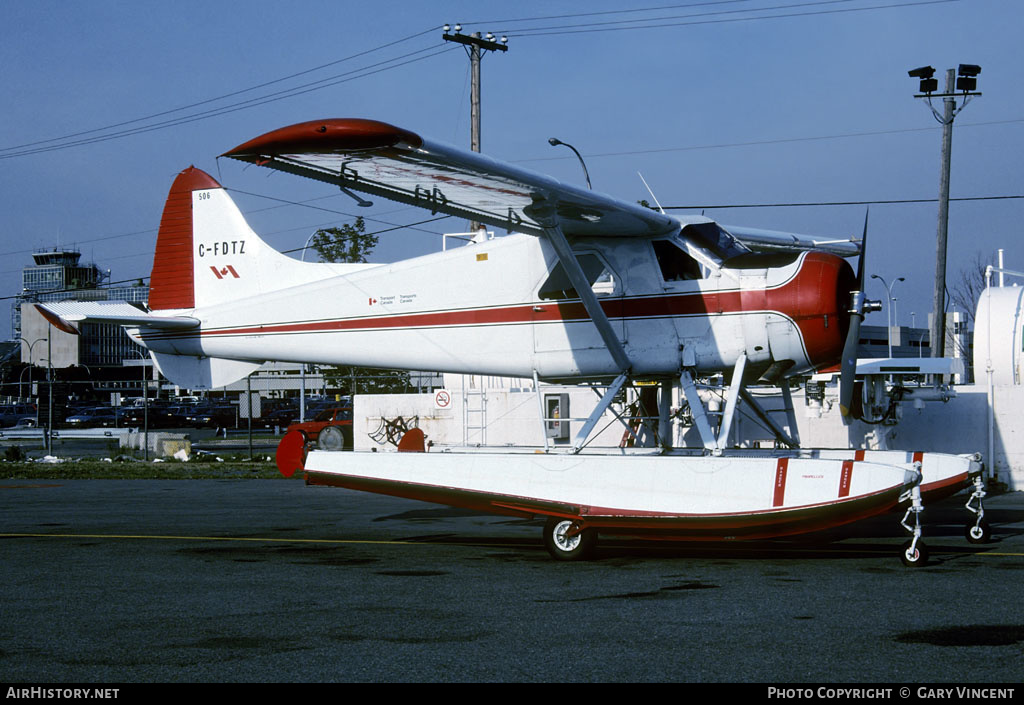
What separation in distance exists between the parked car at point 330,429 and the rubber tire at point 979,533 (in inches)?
619

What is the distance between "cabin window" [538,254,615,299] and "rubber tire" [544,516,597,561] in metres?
3.09

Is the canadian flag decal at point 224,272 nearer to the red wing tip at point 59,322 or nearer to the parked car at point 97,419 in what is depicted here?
the red wing tip at point 59,322

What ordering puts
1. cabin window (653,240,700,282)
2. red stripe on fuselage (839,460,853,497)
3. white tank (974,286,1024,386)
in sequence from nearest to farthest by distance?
1. red stripe on fuselage (839,460,853,497)
2. cabin window (653,240,700,282)
3. white tank (974,286,1024,386)

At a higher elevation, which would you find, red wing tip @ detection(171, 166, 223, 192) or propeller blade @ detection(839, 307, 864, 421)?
red wing tip @ detection(171, 166, 223, 192)

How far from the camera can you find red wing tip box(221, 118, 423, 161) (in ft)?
27.7

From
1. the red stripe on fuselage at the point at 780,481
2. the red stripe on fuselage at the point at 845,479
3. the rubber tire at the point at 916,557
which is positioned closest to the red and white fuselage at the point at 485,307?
the red stripe on fuselage at the point at 780,481

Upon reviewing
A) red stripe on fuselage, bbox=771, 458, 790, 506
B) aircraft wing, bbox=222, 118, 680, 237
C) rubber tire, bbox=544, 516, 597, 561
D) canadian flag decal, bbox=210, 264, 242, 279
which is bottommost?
rubber tire, bbox=544, 516, 597, 561

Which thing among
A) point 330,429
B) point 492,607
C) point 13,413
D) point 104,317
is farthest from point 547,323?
point 13,413

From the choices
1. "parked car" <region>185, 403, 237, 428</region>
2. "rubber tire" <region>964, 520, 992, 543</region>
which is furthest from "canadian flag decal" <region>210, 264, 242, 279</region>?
"parked car" <region>185, 403, 237, 428</region>

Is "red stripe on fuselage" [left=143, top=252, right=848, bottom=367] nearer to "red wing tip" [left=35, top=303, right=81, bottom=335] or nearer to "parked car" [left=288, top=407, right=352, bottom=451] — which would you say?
"red wing tip" [left=35, top=303, right=81, bottom=335]

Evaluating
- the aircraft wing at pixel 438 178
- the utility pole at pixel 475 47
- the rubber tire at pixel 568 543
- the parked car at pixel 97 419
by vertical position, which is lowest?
the parked car at pixel 97 419

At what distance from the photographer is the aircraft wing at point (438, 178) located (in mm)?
8508

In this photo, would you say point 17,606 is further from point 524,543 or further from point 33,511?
point 33,511

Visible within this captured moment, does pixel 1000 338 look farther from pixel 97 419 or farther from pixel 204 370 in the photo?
pixel 97 419
